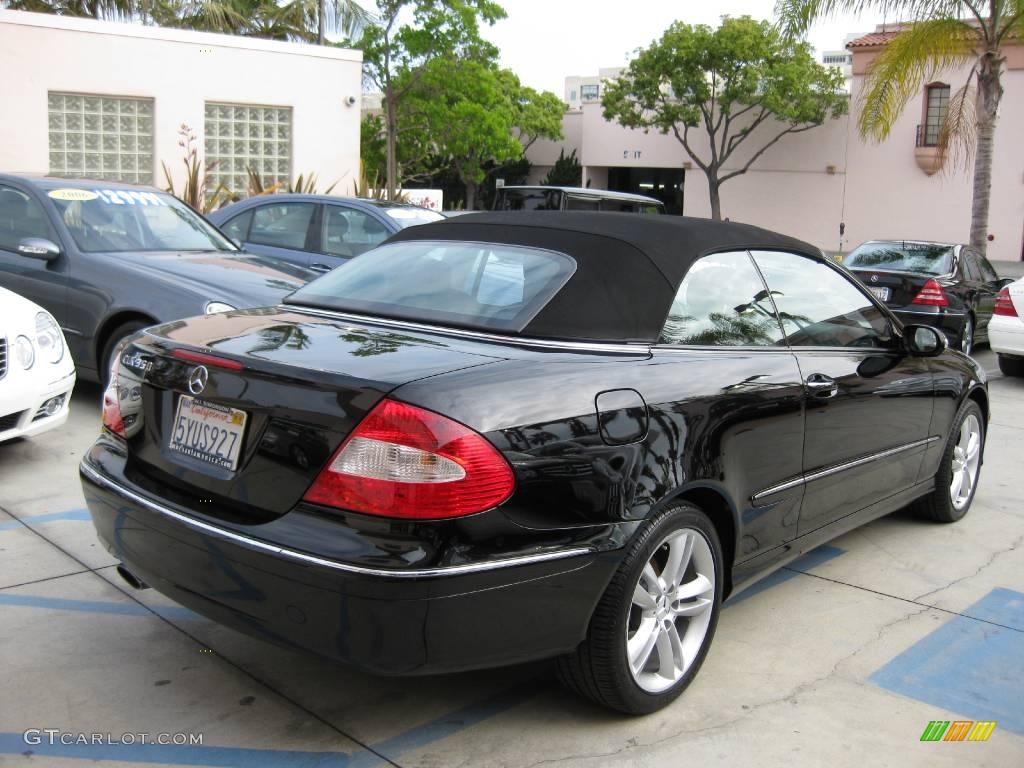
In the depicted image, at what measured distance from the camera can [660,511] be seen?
3.30 m

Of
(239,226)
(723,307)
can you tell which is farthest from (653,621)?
(239,226)

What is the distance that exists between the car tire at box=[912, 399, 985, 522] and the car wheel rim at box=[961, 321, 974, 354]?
6901 millimetres

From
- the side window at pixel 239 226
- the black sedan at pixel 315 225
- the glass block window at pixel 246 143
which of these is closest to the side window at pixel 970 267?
the black sedan at pixel 315 225

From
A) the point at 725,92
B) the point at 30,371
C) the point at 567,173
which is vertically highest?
the point at 725,92

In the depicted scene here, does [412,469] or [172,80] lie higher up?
[172,80]

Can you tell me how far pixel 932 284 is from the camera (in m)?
12.0

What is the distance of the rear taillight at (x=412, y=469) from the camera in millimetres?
2838

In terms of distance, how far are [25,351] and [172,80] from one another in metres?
14.3

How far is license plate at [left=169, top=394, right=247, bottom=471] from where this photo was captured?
124 inches

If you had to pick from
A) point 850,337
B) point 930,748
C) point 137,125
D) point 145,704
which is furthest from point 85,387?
point 137,125

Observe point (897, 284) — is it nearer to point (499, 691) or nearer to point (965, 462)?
point (965, 462)

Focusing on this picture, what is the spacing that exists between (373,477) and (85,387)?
5.97 metres

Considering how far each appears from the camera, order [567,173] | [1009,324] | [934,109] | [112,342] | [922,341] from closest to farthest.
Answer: [922,341], [112,342], [1009,324], [934,109], [567,173]

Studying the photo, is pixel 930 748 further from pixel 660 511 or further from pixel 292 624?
pixel 292 624
